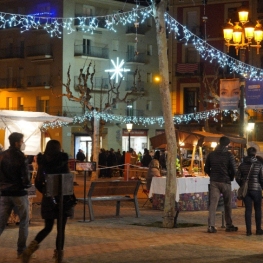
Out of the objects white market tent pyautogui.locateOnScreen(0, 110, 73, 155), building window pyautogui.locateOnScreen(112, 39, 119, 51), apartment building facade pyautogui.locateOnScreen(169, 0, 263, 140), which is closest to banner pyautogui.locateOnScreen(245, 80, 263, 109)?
white market tent pyautogui.locateOnScreen(0, 110, 73, 155)

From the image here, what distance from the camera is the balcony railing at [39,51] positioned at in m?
61.2

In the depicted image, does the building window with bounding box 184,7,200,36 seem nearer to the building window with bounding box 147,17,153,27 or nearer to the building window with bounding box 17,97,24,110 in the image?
the building window with bounding box 147,17,153,27

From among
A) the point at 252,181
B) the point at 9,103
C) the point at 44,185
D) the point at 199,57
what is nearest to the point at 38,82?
the point at 9,103

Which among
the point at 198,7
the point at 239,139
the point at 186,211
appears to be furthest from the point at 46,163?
the point at 198,7

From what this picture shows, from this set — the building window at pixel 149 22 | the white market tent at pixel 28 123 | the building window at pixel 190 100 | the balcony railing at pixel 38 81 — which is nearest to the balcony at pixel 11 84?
the balcony railing at pixel 38 81

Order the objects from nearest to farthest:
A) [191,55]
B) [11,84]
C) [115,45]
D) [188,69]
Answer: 1. [188,69]
2. [191,55]
3. [11,84]
4. [115,45]

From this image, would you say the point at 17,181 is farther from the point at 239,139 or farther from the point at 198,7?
the point at 198,7

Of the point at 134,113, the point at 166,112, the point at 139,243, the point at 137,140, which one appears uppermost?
the point at 134,113

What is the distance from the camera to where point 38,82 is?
6225cm

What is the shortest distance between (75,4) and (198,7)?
10.3 metres

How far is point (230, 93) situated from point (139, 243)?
10.5 meters

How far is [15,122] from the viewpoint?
2150 centimetres

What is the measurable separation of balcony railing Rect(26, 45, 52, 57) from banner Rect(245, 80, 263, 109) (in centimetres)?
3966

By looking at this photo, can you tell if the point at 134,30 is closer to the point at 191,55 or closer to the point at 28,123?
the point at 191,55
